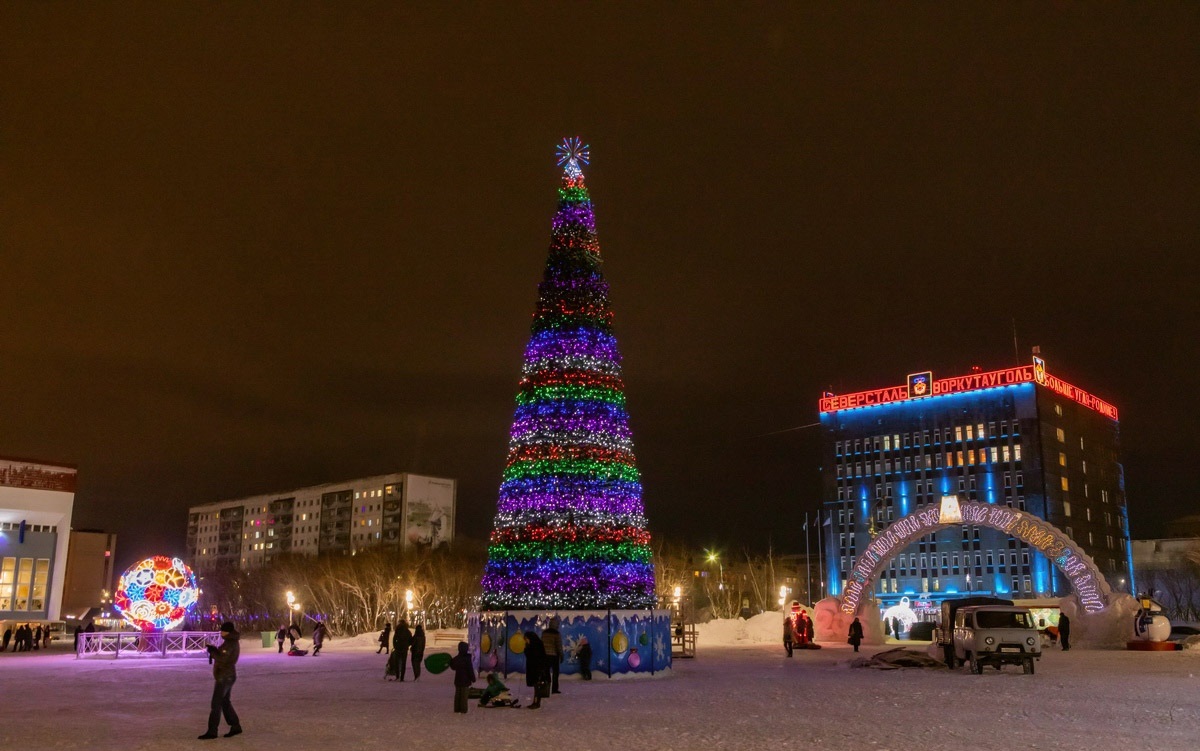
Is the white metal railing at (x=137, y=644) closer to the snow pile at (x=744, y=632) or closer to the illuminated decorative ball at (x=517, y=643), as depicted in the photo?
the illuminated decorative ball at (x=517, y=643)

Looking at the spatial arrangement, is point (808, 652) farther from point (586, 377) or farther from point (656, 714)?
point (656, 714)

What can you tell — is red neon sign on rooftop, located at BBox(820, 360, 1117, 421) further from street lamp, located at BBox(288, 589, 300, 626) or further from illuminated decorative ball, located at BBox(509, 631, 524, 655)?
illuminated decorative ball, located at BBox(509, 631, 524, 655)

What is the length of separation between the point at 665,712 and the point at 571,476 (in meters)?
9.32

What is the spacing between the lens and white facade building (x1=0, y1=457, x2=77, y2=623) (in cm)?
7088

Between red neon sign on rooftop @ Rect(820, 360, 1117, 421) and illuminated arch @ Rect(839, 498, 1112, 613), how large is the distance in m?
99.5

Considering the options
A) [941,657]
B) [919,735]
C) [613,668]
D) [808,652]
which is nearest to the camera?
[919,735]

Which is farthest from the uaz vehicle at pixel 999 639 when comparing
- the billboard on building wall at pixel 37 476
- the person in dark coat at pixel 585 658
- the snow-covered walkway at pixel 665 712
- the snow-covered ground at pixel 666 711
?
the billboard on building wall at pixel 37 476

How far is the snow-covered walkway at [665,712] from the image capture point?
45.3 ft

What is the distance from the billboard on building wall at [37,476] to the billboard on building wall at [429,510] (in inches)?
3091

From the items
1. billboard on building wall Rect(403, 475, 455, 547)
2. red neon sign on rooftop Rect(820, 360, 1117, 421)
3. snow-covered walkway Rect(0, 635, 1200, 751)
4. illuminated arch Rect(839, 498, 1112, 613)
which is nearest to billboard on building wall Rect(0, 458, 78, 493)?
snow-covered walkway Rect(0, 635, 1200, 751)

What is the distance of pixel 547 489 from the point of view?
26234mm

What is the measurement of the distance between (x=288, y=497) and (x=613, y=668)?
160 meters

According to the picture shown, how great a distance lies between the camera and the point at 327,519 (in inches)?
6639

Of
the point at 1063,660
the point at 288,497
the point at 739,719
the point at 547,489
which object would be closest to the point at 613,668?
the point at 547,489
